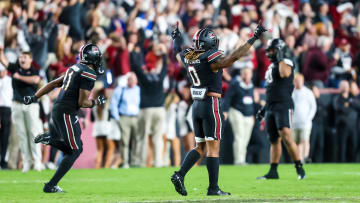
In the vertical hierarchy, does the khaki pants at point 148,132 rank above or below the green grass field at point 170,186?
above

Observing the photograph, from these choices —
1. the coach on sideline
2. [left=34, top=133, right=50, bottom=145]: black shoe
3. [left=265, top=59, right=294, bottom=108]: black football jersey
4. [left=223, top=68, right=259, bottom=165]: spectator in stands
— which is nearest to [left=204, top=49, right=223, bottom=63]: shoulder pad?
[left=34, top=133, right=50, bottom=145]: black shoe

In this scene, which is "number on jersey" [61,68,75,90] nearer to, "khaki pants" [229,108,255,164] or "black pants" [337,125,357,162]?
"khaki pants" [229,108,255,164]

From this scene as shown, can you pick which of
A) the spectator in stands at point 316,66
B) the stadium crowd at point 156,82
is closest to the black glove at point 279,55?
the stadium crowd at point 156,82

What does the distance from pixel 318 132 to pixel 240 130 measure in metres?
2.42

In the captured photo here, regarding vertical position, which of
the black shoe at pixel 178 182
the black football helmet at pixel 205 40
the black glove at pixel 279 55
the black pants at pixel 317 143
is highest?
the black glove at pixel 279 55

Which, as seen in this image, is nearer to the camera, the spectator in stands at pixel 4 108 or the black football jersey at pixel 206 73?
the black football jersey at pixel 206 73

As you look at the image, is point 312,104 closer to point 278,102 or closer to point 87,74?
point 278,102

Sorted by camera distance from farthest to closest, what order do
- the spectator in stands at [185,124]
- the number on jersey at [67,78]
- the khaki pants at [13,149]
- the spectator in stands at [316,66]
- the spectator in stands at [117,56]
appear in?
1. the spectator in stands at [316,66]
2. the spectator in stands at [185,124]
3. the spectator in stands at [117,56]
4. the khaki pants at [13,149]
5. the number on jersey at [67,78]

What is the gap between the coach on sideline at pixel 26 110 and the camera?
57.1 feet

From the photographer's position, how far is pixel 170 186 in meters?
13.6

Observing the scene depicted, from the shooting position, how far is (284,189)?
12414 mm

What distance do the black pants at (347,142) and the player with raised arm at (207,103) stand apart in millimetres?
12072

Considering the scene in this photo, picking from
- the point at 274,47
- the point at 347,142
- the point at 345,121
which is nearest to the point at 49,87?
the point at 274,47

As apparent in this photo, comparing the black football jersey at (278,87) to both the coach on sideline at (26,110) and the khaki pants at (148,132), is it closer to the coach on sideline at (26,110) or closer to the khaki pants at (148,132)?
the coach on sideline at (26,110)
